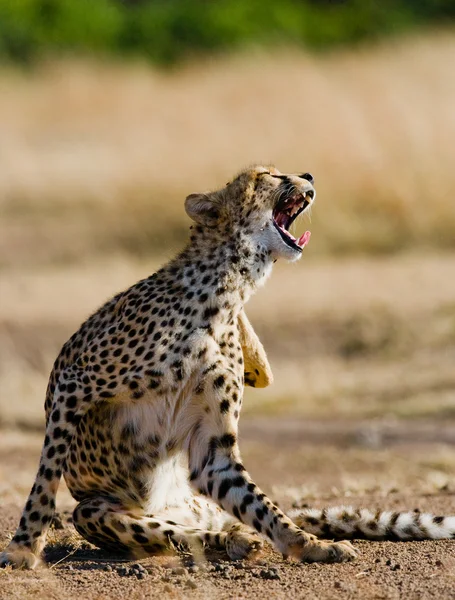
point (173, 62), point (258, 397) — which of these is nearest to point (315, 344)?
point (258, 397)

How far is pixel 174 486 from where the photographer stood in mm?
4402

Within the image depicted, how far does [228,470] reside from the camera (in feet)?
14.0

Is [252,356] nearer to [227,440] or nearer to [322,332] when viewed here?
[227,440]

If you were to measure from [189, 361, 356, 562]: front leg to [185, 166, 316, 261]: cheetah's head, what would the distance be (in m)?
0.42

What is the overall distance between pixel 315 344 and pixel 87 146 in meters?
6.78

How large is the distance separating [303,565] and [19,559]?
2.58 feet

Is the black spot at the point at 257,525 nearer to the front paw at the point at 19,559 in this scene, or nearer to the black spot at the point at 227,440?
the black spot at the point at 227,440

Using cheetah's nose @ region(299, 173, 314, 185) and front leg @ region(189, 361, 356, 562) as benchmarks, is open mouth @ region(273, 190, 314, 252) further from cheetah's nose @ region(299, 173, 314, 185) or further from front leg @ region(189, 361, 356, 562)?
front leg @ region(189, 361, 356, 562)

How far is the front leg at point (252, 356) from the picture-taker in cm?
463

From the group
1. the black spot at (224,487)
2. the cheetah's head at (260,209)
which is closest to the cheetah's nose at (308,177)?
the cheetah's head at (260,209)

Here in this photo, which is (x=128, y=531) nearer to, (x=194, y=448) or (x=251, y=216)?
(x=194, y=448)

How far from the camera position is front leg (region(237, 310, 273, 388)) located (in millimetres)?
4633

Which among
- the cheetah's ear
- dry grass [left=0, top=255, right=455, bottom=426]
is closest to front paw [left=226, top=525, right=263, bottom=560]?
the cheetah's ear

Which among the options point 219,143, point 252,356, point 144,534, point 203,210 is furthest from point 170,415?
point 219,143
